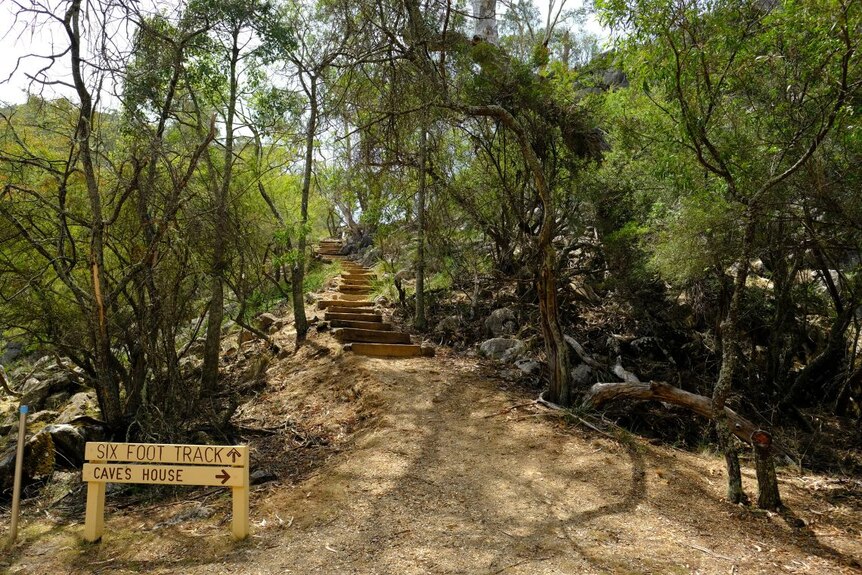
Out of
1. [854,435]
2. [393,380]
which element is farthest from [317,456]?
[854,435]

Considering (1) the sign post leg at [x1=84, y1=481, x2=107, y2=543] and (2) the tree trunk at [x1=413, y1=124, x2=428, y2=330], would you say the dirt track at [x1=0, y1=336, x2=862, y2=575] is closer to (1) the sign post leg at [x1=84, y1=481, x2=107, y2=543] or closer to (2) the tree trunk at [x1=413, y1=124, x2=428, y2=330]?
(1) the sign post leg at [x1=84, y1=481, x2=107, y2=543]

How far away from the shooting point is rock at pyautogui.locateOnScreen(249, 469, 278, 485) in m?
5.12

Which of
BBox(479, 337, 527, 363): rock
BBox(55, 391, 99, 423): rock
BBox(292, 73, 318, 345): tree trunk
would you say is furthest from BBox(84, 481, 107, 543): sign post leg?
BBox(479, 337, 527, 363): rock

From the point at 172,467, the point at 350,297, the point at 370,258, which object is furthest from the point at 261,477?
the point at 370,258

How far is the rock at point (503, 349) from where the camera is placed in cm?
919

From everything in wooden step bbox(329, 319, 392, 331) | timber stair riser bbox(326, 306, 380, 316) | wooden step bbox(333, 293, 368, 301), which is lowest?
wooden step bbox(329, 319, 392, 331)

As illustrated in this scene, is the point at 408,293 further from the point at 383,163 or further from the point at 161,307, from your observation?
the point at 161,307

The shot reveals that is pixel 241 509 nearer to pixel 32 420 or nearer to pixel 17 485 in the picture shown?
pixel 17 485

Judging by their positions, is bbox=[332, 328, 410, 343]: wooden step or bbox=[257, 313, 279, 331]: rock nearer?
bbox=[332, 328, 410, 343]: wooden step

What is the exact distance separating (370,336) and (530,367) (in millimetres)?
3287

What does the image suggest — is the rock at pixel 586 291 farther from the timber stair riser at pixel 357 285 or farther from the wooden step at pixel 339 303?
the timber stair riser at pixel 357 285

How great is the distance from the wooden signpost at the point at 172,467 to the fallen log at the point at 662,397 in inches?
179

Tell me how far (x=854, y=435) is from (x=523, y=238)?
19.5 ft

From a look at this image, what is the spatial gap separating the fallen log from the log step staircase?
367 centimetres
